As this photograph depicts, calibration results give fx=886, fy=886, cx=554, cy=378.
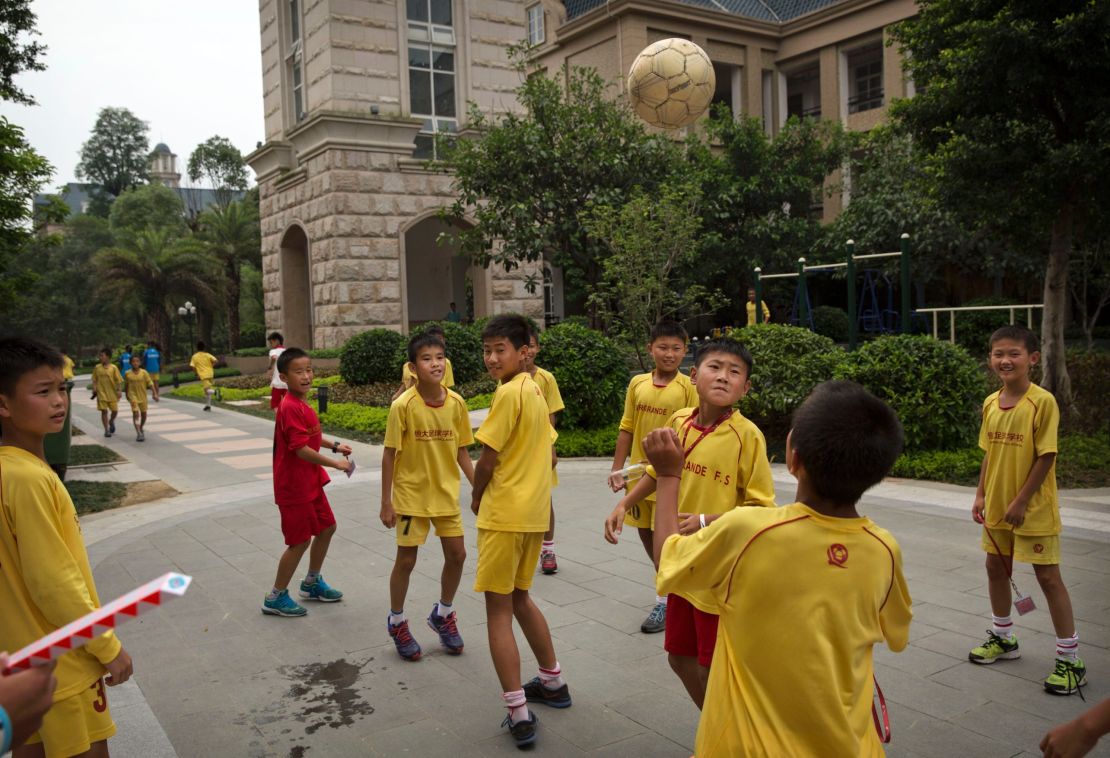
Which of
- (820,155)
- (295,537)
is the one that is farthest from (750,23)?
(295,537)

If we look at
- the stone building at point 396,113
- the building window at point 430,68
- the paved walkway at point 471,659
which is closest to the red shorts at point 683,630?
the paved walkway at point 471,659

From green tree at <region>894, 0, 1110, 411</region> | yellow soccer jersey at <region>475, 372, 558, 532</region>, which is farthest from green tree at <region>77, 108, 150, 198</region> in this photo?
yellow soccer jersey at <region>475, 372, 558, 532</region>

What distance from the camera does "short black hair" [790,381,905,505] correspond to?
2199 mm

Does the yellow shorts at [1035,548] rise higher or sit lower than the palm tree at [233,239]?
lower

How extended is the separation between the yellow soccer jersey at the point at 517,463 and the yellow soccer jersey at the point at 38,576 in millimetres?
1824

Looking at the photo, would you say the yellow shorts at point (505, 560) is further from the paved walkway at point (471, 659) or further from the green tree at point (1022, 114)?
the green tree at point (1022, 114)

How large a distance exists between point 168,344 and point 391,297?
990 inches

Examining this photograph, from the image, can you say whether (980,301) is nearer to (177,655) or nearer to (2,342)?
(177,655)

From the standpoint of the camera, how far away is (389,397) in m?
18.2

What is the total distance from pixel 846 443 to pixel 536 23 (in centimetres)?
3493

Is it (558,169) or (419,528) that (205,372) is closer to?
(558,169)

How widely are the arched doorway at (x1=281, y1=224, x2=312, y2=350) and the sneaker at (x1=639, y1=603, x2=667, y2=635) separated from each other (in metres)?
22.5

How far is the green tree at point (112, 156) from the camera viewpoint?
67500mm

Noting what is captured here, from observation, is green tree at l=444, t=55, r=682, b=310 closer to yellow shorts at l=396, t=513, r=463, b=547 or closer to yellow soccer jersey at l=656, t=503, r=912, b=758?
yellow shorts at l=396, t=513, r=463, b=547
